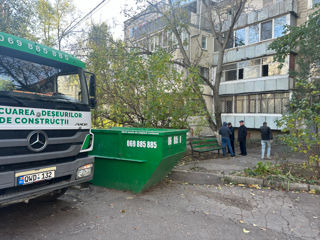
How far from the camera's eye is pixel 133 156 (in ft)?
17.4

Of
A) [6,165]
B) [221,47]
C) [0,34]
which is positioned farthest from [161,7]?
[6,165]

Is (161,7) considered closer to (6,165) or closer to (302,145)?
(302,145)

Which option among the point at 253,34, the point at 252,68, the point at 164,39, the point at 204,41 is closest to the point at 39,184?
the point at 164,39

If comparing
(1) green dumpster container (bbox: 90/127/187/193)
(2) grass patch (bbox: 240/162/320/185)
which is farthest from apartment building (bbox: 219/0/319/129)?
(1) green dumpster container (bbox: 90/127/187/193)

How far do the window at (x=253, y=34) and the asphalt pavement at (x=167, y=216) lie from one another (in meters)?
14.9

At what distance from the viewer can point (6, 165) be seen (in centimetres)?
319

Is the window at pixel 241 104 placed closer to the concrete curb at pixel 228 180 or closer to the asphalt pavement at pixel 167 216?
the concrete curb at pixel 228 180

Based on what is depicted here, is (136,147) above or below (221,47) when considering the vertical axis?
below

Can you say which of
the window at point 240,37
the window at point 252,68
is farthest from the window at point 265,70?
the window at point 240,37

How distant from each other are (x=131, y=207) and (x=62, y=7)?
1296cm

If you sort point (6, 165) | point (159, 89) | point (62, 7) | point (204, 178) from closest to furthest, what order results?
point (6, 165) < point (204, 178) < point (159, 89) < point (62, 7)

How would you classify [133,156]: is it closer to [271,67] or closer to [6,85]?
[6,85]

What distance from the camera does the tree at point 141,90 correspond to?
28.9 feet

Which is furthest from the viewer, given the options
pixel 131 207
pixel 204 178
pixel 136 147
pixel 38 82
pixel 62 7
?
pixel 62 7
